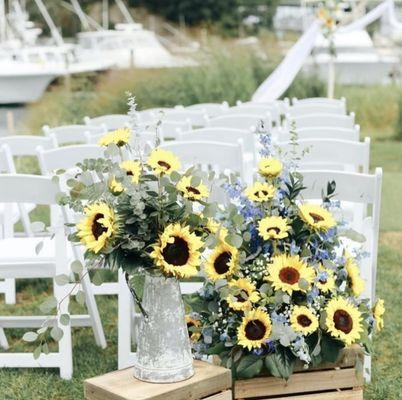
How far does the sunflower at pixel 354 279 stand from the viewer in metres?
3.81

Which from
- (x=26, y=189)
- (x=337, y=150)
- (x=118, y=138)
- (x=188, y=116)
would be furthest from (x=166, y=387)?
(x=188, y=116)

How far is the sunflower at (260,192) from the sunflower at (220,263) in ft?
0.74

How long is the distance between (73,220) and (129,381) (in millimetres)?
1713

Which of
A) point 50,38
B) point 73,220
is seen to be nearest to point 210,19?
point 50,38

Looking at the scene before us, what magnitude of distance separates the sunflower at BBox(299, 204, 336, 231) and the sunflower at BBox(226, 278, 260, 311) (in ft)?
1.05

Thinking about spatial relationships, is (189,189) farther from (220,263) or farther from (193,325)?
(193,325)

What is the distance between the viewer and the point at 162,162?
3.38 metres

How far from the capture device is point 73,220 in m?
4.93

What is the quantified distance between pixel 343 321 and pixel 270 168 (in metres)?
0.63

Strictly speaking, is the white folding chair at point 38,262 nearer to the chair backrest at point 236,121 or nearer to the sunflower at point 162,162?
the sunflower at point 162,162

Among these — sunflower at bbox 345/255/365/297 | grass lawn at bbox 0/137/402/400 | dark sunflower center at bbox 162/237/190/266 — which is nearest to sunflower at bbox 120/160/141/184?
dark sunflower center at bbox 162/237/190/266

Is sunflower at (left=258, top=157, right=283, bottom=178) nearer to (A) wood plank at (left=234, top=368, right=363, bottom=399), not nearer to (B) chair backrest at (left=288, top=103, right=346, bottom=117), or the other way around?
(A) wood plank at (left=234, top=368, right=363, bottom=399)

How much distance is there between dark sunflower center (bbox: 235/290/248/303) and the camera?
11.7ft

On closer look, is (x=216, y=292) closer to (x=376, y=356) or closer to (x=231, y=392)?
(x=231, y=392)
